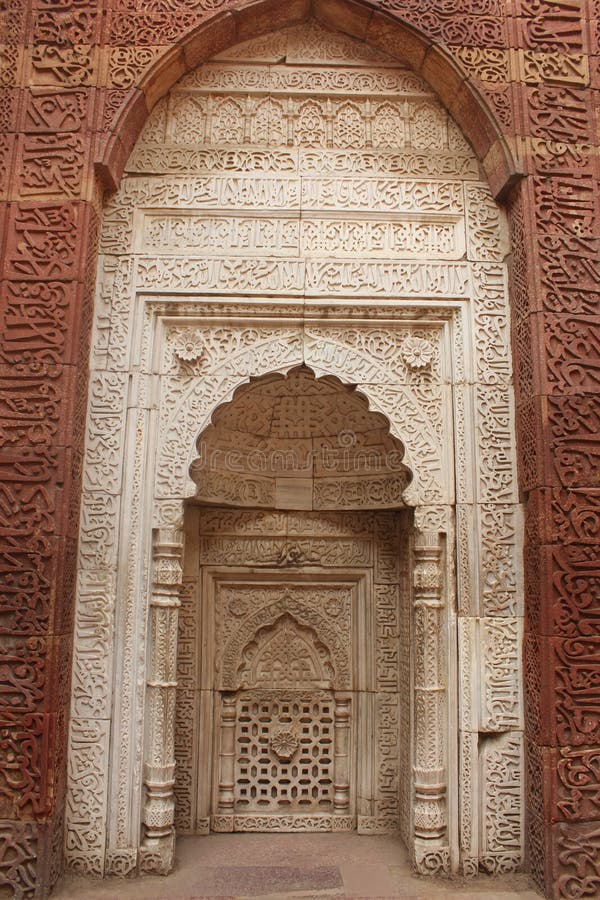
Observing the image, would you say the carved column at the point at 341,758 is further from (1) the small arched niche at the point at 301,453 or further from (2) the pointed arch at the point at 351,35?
(2) the pointed arch at the point at 351,35

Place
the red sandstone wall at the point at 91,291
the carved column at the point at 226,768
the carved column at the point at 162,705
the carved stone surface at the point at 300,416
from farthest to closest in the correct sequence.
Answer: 1. the carved column at the point at 226,768
2. the carved stone surface at the point at 300,416
3. the carved column at the point at 162,705
4. the red sandstone wall at the point at 91,291

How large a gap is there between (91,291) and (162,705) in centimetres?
232

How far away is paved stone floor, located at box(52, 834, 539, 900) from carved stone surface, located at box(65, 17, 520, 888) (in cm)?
12

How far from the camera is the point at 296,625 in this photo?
4645 millimetres

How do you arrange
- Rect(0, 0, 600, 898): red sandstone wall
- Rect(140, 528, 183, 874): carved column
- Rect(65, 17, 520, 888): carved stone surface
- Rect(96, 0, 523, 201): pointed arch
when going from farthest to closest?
1. Rect(96, 0, 523, 201): pointed arch
2. Rect(65, 17, 520, 888): carved stone surface
3. Rect(140, 528, 183, 874): carved column
4. Rect(0, 0, 600, 898): red sandstone wall

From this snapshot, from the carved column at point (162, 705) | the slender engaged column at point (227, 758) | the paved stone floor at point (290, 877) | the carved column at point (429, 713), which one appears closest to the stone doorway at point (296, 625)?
the slender engaged column at point (227, 758)

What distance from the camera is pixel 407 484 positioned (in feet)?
13.6

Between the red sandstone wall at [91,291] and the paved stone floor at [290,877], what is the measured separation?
0.29 meters
